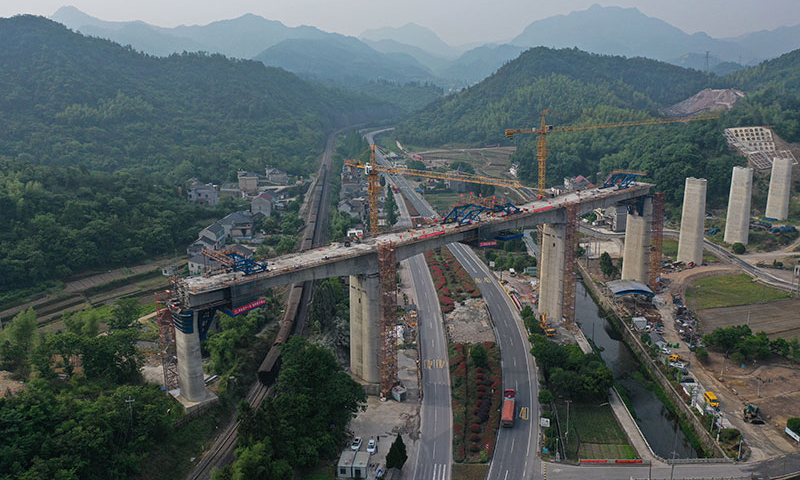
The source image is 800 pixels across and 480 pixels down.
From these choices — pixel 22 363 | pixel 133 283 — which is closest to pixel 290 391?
pixel 22 363

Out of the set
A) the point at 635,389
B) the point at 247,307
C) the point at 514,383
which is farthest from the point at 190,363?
the point at 635,389

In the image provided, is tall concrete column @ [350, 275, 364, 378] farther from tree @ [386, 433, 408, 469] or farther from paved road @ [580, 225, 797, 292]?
paved road @ [580, 225, 797, 292]

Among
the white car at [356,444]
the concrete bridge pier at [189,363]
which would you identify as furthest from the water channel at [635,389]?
the concrete bridge pier at [189,363]

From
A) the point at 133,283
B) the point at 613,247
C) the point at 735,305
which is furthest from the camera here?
the point at 613,247

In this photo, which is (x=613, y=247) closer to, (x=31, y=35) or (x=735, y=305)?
(x=735, y=305)

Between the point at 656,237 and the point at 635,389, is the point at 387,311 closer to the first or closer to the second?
the point at 635,389

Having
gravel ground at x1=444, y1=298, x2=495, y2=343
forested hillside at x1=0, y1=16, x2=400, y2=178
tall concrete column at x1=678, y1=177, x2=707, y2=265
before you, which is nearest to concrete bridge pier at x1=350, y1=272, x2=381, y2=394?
gravel ground at x1=444, y1=298, x2=495, y2=343
